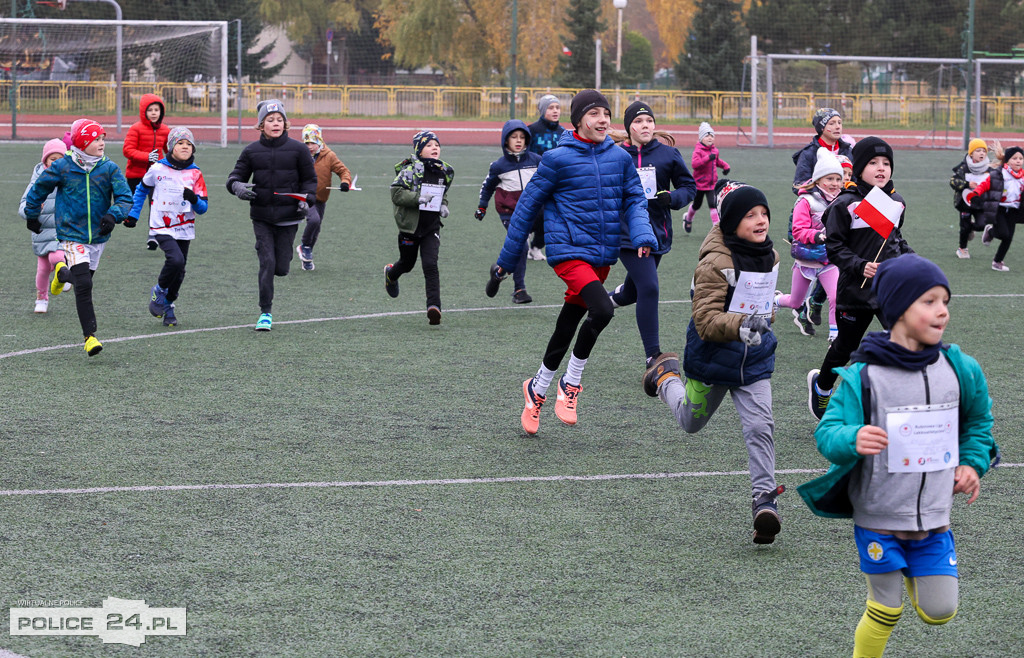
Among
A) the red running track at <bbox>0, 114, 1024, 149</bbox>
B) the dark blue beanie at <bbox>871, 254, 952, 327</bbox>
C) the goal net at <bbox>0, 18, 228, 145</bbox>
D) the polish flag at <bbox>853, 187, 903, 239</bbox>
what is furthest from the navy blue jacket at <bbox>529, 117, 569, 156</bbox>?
the red running track at <bbox>0, 114, 1024, 149</bbox>

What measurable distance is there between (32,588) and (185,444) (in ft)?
7.75

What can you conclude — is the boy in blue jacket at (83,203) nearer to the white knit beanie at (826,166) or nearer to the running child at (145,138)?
the running child at (145,138)

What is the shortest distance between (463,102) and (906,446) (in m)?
45.7

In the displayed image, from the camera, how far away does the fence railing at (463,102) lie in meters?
40.3

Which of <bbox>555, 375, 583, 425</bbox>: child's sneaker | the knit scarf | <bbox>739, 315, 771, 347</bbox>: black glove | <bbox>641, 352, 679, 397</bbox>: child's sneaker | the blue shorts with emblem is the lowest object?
<bbox>555, 375, 583, 425</bbox>: child's sneaker

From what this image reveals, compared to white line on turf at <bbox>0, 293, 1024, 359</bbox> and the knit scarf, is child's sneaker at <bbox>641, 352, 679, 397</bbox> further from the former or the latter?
white line on turf at <bbox>0, 293, 1024, 359</bbox>

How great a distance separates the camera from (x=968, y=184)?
55.6 ft

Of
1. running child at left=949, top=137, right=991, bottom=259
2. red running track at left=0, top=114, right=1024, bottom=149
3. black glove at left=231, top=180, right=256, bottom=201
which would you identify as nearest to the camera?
black glove at left=231, top=180, right=256, bottom=201

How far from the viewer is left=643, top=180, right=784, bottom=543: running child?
588 centimetres

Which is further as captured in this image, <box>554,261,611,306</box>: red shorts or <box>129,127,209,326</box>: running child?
<box>129,127,209,326</box>: running child

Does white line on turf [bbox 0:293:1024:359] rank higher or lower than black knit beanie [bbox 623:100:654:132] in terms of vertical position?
lower

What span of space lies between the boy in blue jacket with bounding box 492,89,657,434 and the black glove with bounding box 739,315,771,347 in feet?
6.12

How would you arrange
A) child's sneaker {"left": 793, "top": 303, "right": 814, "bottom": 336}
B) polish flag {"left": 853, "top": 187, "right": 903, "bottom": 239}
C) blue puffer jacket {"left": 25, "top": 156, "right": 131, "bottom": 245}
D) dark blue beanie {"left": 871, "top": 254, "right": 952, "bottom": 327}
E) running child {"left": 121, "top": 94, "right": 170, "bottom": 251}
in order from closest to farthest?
dark blue beanie {"left": 871, "top": 254, "right": 952, "bottom": 327} → polish flag {"left": 853, "top": 187, "right": 903, "bottom": 239} → blue puffer jacket {"left": 25, "top": 156, "right": 131, "bottom": 245} → child's sneaker {"left": 793, "top": 303, "right": 814, "bottom": 336} → running child {"left": 121, "top": 94, "right": 170, "bottom": 251}

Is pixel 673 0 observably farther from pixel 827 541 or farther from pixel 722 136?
pixel 827 541
